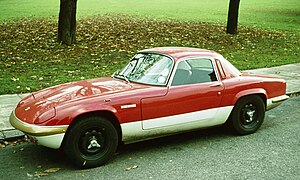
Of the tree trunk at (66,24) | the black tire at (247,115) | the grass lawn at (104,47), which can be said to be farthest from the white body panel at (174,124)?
the tree trunk at (66,24)

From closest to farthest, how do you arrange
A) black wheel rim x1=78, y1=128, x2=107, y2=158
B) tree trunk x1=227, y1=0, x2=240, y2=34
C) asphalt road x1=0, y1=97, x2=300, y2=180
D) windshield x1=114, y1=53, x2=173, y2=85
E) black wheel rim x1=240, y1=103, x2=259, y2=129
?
asphalt road x1=0, y1=97, x2=300, y2=180, black wheel rim x1=78, y1=128, x2=107, y2=158, windshield x1=114, y1=53, x2=173, y2=85, black wheel rim x1=240, y1=103, x2=259, y2=129, tree trunk x1=227, y1=0, x2=240, y2=34

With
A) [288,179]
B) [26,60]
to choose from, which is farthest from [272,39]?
[288,179]

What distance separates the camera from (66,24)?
47.3 feet

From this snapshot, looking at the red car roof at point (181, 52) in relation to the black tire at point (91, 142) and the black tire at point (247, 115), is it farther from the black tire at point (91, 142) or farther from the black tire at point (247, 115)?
the black tire at point (91, 142)

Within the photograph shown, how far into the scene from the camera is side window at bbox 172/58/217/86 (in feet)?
20.4

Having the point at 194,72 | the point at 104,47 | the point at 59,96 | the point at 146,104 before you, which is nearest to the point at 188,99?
the point at 194,72

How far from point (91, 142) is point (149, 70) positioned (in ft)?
4.96

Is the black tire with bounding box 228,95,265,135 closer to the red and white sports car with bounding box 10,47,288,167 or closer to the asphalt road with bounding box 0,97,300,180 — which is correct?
the red and white sports car with bounding box 10,47,288,167

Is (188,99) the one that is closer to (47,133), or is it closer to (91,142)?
(91,142)

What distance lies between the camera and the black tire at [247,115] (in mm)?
6646

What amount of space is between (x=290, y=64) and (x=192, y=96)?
8184 millimetres

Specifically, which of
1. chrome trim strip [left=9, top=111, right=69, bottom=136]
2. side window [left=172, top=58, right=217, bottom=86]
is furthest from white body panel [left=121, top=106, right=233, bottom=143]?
chrome trim strip [left=9, top=111, right=69, bottom=136]

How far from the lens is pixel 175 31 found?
18484mm

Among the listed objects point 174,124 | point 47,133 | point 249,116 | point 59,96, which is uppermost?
point 59,96
